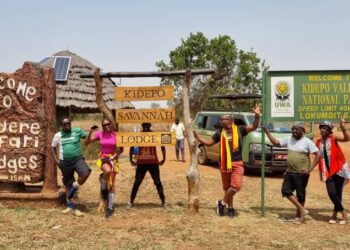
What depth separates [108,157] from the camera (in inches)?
285

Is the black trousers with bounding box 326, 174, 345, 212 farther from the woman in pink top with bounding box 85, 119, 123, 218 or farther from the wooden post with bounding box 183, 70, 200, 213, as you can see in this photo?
the woman in pink top with bounding box 85, 119, 123, 218

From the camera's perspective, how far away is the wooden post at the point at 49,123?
25.5 ft

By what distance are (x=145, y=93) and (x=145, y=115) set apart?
1.30ft

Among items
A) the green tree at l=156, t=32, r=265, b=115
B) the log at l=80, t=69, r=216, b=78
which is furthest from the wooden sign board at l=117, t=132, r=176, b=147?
the green tree at l=156, t=32, r=265, b=115

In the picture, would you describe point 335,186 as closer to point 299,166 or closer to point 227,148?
point 299,166

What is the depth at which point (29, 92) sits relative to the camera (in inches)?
309

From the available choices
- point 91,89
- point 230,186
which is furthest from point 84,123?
point 230,186

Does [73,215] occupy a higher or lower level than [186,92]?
lower

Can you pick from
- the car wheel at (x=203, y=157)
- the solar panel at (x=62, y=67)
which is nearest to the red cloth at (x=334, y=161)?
the car wheel at (x=203, y=157)

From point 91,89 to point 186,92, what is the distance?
352 inches

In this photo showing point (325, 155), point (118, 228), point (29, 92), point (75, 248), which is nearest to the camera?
point (75, 248)

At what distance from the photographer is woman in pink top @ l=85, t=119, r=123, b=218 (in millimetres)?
7145

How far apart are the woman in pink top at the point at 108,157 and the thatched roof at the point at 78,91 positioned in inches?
289

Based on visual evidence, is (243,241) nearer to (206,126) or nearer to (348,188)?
(348,188)
